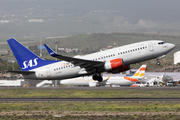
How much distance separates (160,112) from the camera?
27031 mm

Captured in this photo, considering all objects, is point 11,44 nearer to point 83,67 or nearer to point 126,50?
point 83,67

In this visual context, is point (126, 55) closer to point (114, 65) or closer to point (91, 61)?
point (114, 65)

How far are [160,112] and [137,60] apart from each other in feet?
52.2

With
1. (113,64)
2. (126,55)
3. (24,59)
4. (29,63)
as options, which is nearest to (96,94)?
(113,64)

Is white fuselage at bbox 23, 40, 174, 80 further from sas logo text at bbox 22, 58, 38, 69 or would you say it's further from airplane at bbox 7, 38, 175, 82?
sas logo text at bbox 22, 58, 38, 69

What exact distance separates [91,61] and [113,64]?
3.15m

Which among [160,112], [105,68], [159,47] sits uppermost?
[159,47]

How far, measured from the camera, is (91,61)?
138 ft

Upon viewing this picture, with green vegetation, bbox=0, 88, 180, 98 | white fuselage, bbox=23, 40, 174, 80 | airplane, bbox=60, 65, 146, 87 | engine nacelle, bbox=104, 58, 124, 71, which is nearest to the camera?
engine nacelle, bbox=104, 58, 124, 71

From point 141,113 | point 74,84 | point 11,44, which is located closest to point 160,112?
point 141,113

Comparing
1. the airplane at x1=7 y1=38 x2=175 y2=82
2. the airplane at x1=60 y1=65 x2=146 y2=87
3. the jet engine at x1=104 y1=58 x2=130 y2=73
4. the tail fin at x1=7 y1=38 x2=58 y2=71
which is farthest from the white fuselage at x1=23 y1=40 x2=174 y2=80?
the airplane at x1=60 y1=65 x2=146 y2=87

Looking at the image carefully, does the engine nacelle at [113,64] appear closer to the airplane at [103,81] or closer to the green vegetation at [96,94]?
the green vegetation at [96,94]

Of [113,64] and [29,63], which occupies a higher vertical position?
[29,63]

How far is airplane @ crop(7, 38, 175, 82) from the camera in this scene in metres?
41.9
